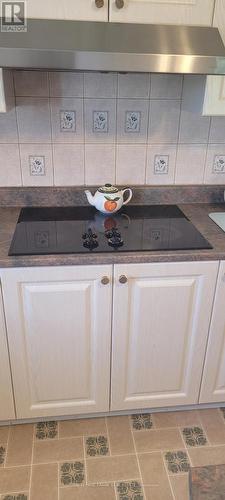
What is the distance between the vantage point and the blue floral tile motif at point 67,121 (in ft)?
5.47

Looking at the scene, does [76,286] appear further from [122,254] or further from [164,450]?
[164,450]

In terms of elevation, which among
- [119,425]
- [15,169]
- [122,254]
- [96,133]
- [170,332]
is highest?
[96,133]

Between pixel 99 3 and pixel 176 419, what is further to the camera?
pixel 176 419

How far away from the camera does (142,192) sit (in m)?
1.83

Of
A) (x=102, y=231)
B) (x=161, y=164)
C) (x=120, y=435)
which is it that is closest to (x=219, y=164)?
(x=161, y=164)

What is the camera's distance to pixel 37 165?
174 cm

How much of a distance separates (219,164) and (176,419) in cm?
122

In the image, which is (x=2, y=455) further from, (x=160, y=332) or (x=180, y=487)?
(x=160, y=332)

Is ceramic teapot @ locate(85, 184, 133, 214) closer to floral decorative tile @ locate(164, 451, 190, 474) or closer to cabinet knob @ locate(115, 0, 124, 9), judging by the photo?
cabinet knob @ locate(115, 0, 124, 9)

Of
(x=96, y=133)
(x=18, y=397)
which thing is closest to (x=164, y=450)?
(x=18, y=397)

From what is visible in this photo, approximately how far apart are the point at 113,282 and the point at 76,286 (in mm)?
137

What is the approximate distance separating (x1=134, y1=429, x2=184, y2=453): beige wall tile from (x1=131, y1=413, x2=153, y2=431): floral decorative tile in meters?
0.03

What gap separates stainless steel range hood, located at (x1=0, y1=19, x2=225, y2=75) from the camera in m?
1.14

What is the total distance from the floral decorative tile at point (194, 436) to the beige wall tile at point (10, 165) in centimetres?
136
